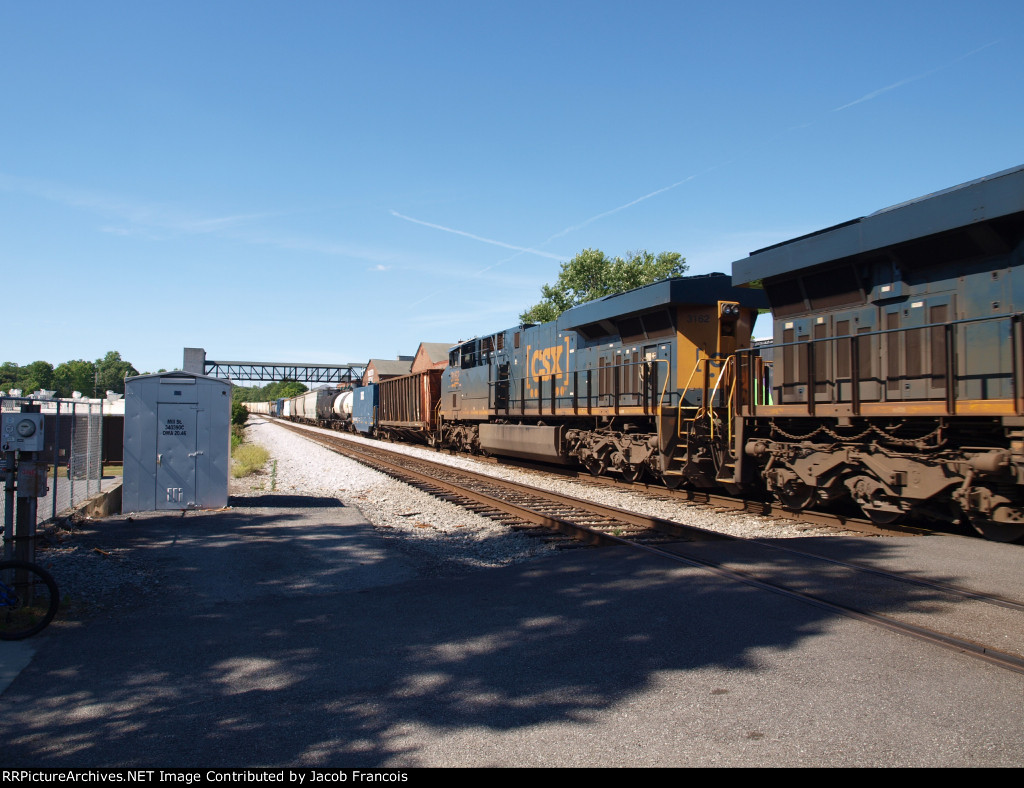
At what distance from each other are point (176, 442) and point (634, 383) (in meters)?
8.22

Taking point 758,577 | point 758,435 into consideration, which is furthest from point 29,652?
point 758,435

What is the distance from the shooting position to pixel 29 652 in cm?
466

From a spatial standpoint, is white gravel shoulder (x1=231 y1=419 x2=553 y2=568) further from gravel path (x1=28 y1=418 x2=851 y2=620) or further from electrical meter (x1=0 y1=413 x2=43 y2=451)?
electrical meter (x1=0 y1=413 x2=43 y2=451)

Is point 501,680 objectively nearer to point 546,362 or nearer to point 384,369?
point 546,362

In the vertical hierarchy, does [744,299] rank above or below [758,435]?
above

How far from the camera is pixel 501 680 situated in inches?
159

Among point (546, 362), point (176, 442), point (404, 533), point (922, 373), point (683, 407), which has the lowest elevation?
point (404, 533)

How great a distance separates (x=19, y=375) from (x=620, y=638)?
453ft

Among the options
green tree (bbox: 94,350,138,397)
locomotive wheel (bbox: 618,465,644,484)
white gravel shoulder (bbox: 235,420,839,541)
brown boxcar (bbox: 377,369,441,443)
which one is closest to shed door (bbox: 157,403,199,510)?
white gravel shoulder (bbox: 235,420,839,541)

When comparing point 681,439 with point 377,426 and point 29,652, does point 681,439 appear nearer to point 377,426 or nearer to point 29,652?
point 29,652

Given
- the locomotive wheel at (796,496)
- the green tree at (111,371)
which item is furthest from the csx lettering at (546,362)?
the green tree at (111,371)

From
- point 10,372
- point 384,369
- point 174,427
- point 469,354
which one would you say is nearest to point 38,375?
point 10,372

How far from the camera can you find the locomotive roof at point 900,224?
7.16 meters

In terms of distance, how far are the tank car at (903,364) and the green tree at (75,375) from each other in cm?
12137
